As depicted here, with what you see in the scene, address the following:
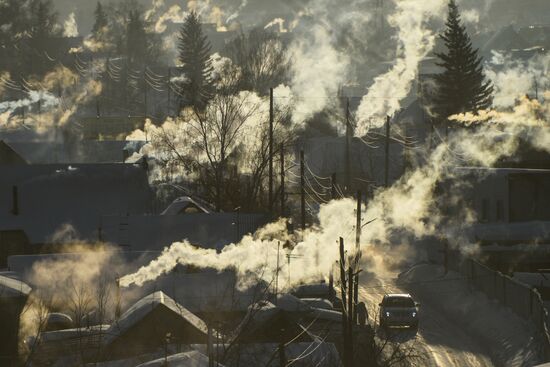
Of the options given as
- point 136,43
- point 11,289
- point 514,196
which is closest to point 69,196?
point 514,196

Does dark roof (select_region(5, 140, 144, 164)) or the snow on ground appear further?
dark roof (select_region(5, 140, 144, 164))

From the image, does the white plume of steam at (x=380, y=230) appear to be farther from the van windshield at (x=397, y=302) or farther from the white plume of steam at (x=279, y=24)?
the white plume of steam at (x=279, y=24)

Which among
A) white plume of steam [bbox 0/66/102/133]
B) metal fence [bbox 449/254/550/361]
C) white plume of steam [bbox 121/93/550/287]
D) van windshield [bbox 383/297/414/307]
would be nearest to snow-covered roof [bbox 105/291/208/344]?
white plume of steam [bbox 121/93/550/287]

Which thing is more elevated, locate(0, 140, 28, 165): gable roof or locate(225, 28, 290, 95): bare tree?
locate(225, 28, 290, 95): bare tree

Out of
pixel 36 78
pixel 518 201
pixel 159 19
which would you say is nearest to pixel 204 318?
pixel 518 201

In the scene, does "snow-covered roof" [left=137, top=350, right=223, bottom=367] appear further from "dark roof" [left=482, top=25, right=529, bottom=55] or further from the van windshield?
"dark roof" [left=482, top=25, right=529, bottom=55]

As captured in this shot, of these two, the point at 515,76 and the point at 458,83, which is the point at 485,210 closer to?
the point at 458,83

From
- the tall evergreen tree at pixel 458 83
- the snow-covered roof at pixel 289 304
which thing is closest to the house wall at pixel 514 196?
the snow-covered roof at pixel 289 304
